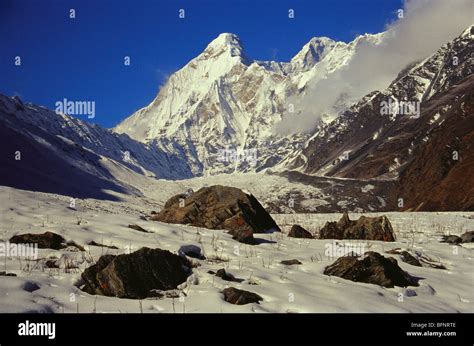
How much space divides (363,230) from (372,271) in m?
6.27

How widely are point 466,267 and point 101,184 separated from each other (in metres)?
69.6

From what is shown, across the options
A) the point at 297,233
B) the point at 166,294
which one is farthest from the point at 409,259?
the point at 166,294

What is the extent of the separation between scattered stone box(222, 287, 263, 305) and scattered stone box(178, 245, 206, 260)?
2.64 m

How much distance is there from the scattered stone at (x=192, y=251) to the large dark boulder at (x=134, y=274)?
149cm

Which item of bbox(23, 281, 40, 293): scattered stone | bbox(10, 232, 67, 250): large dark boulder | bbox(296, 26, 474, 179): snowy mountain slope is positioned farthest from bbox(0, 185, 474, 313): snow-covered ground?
bbox(296, 26, 474, 179): snowy mountain slope

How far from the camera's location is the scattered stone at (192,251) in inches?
395

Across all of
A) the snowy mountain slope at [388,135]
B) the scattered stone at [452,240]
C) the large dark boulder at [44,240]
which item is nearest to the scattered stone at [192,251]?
the large dark boulder at [44,240]

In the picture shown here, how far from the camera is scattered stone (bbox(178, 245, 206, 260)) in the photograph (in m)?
10.0

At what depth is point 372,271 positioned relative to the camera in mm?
8906

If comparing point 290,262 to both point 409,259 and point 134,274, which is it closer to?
point 409,259

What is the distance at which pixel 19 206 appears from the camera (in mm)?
14734

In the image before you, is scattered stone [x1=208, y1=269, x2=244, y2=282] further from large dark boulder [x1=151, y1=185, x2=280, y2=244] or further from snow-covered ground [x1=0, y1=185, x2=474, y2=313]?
large dark boulder [x1=151, y1=185, x2=280, y2=244]

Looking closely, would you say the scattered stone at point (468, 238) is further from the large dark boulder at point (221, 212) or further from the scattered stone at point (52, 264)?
the scattered stone at point (52, 264)
